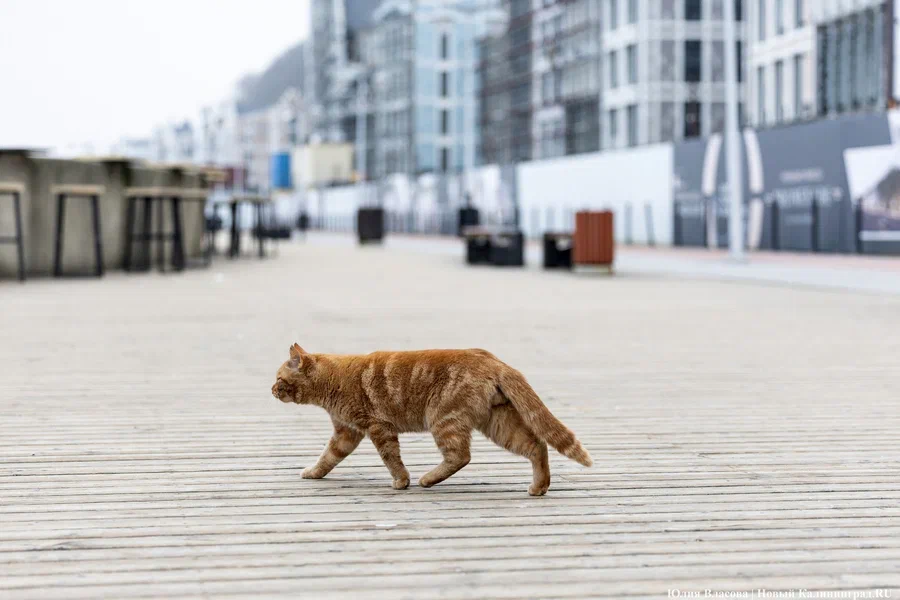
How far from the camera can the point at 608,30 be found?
71188mm

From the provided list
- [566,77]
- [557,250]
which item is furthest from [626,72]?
[557,250]

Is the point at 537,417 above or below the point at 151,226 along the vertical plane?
below

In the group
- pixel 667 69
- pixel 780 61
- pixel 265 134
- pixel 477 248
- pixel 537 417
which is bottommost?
pixel 477 248

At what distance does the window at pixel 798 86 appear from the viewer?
165 feet

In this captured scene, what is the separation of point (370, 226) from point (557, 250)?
20.7 metres

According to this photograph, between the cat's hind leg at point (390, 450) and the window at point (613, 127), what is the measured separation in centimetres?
6662

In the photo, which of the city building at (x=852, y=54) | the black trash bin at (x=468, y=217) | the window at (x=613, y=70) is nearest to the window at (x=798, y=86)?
the city building at (x=852, y=54)

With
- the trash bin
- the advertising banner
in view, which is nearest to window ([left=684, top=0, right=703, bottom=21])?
the advertising banner

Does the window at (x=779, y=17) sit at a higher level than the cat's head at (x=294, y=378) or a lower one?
higher

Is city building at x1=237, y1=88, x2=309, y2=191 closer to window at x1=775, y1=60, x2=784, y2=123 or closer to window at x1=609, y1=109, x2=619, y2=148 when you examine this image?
window at x1=609, y1=109, x2=619, y2=148

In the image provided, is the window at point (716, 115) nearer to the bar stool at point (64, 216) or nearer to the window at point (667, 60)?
the window at point (667, 60)

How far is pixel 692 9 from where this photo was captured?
2657 inches

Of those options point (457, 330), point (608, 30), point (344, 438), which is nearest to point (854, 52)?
point (608, 30)

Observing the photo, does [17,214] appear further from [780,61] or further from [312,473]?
[780,61]
